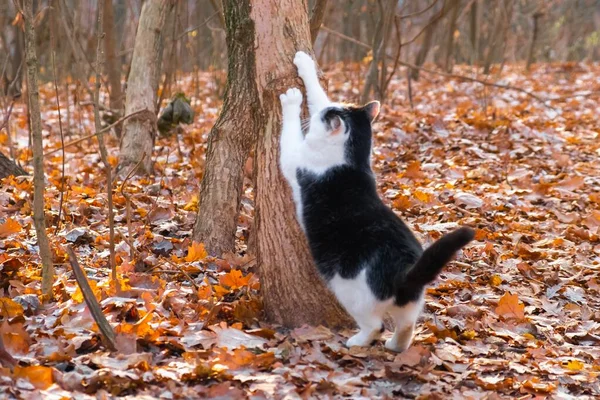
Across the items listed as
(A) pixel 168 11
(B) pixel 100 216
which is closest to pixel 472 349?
(B) pixel 100 216

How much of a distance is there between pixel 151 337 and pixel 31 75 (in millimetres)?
1350

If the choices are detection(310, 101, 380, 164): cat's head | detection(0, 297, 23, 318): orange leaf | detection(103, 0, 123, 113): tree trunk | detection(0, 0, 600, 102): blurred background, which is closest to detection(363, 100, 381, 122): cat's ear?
detection(310, 101, 380, 164): cat's head

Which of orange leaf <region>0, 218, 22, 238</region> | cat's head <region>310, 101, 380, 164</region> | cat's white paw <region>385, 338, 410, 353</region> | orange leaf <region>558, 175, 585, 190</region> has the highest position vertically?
cat's head <region>310, 101, 380, 164</region>

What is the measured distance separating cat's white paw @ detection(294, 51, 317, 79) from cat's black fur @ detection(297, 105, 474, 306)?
23cm

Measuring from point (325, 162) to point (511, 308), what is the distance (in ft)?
4.36

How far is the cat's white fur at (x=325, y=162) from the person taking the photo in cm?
314

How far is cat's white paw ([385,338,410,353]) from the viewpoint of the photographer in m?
3.25

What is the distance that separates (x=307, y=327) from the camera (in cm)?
342

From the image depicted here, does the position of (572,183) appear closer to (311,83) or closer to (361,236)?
(311,83)

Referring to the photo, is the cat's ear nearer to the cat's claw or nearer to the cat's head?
the cat's head

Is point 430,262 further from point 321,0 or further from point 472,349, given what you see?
point 321,0

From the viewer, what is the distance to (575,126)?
30.4 ft

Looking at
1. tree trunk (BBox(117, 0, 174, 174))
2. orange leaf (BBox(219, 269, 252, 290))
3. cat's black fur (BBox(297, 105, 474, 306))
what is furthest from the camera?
tree trunk (BBox(117, 0, 174, 174))

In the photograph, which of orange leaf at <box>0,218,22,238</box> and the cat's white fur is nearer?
the cat's white fur
